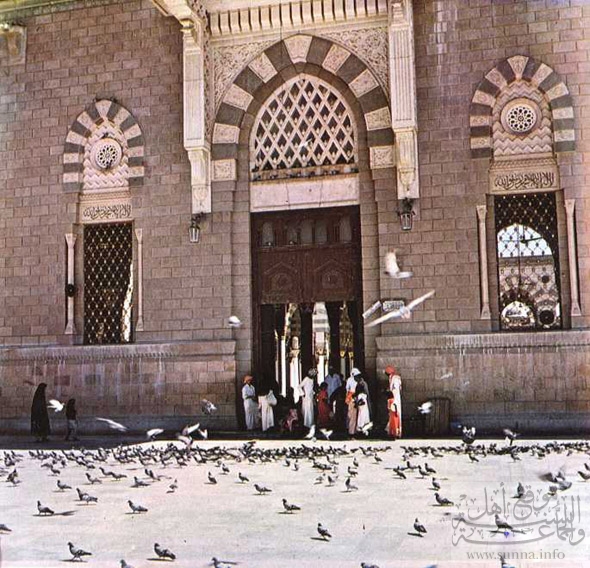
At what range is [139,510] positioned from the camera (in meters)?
7.38

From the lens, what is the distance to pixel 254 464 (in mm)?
11047

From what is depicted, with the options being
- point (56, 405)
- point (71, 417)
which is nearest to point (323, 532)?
point (56, 405)

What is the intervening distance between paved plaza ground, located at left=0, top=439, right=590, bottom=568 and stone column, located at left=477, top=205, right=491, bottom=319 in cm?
436

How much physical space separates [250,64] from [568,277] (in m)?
7.53

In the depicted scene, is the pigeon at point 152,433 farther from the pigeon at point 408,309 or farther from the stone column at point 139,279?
the pigeon at point 408,309

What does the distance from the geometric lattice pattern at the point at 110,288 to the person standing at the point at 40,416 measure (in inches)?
59.1

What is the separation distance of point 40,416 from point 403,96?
923cm

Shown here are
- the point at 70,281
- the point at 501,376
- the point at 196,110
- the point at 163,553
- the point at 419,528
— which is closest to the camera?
the point at 163,553

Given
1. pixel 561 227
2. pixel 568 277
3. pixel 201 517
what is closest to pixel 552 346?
pixel 568 277

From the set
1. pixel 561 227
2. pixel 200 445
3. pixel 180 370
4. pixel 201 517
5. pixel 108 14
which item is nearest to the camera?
pixel 201 517

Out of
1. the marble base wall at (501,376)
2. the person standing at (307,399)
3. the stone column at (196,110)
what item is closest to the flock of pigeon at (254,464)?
the person standing at (307,399)

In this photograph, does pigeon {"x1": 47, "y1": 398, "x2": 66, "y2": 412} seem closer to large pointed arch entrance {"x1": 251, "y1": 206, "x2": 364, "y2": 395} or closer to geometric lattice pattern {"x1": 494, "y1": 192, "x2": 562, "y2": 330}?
large pointed arch entrance {"x1": 251, "y1": 206, "x2": 364, "y2": 395}

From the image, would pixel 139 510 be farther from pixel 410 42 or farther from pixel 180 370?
pixel 410 42

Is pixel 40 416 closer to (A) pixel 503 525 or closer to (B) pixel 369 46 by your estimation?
(B) pixel 369 46
